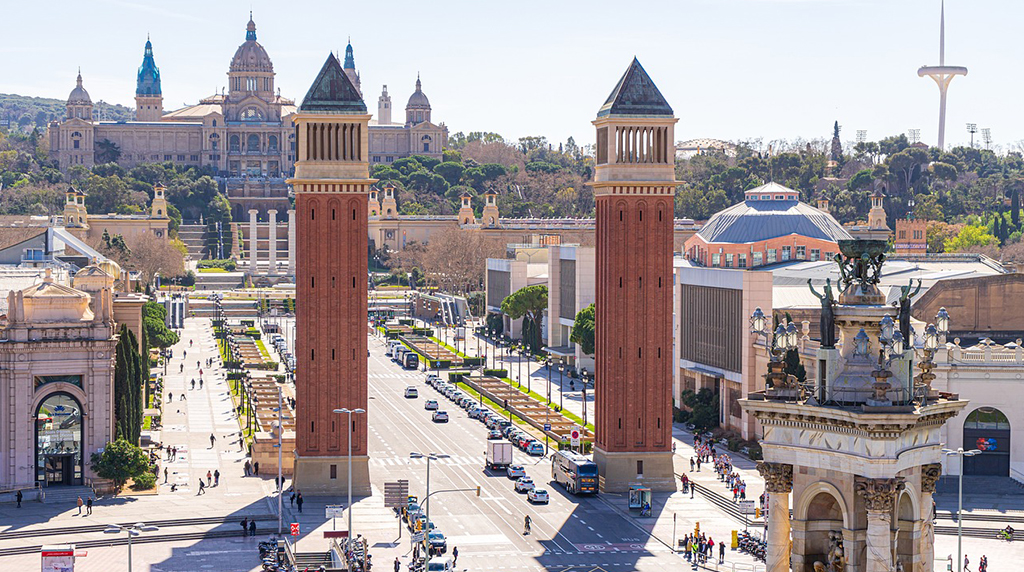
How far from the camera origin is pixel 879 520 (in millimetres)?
27250

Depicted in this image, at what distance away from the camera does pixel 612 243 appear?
89.4 m

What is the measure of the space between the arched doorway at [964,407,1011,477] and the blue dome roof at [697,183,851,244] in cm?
4867

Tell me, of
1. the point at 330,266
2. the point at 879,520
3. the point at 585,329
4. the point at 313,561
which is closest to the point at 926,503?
the point at 879,520

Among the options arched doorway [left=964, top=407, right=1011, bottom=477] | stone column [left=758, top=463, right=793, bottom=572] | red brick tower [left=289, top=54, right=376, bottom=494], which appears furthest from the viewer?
arched doorway [left=964, top=407, right=1011, bottom=477]

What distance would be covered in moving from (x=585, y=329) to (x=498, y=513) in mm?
56300

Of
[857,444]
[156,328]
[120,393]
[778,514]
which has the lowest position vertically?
[156,328]

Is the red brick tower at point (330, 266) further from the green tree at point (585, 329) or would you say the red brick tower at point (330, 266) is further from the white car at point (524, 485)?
the green tree at point (585, 329)

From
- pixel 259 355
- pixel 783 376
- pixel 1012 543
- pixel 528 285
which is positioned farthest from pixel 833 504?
pixel 528 285

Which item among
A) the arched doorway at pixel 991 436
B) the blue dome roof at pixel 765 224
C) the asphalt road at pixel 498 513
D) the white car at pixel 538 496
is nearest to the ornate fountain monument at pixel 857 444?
the asphalt road at pixel 498 513

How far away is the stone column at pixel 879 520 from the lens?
27266 millimetres

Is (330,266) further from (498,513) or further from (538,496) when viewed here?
(538,496)

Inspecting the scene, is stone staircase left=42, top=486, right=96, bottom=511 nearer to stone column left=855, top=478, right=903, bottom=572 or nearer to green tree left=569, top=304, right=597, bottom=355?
green tree left=569, top=304, right=597, bottom=355

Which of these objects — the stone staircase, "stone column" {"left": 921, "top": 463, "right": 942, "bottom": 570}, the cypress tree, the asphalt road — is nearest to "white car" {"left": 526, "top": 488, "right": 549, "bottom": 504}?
the asphalt road

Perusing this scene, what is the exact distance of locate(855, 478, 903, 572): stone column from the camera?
27.3m
